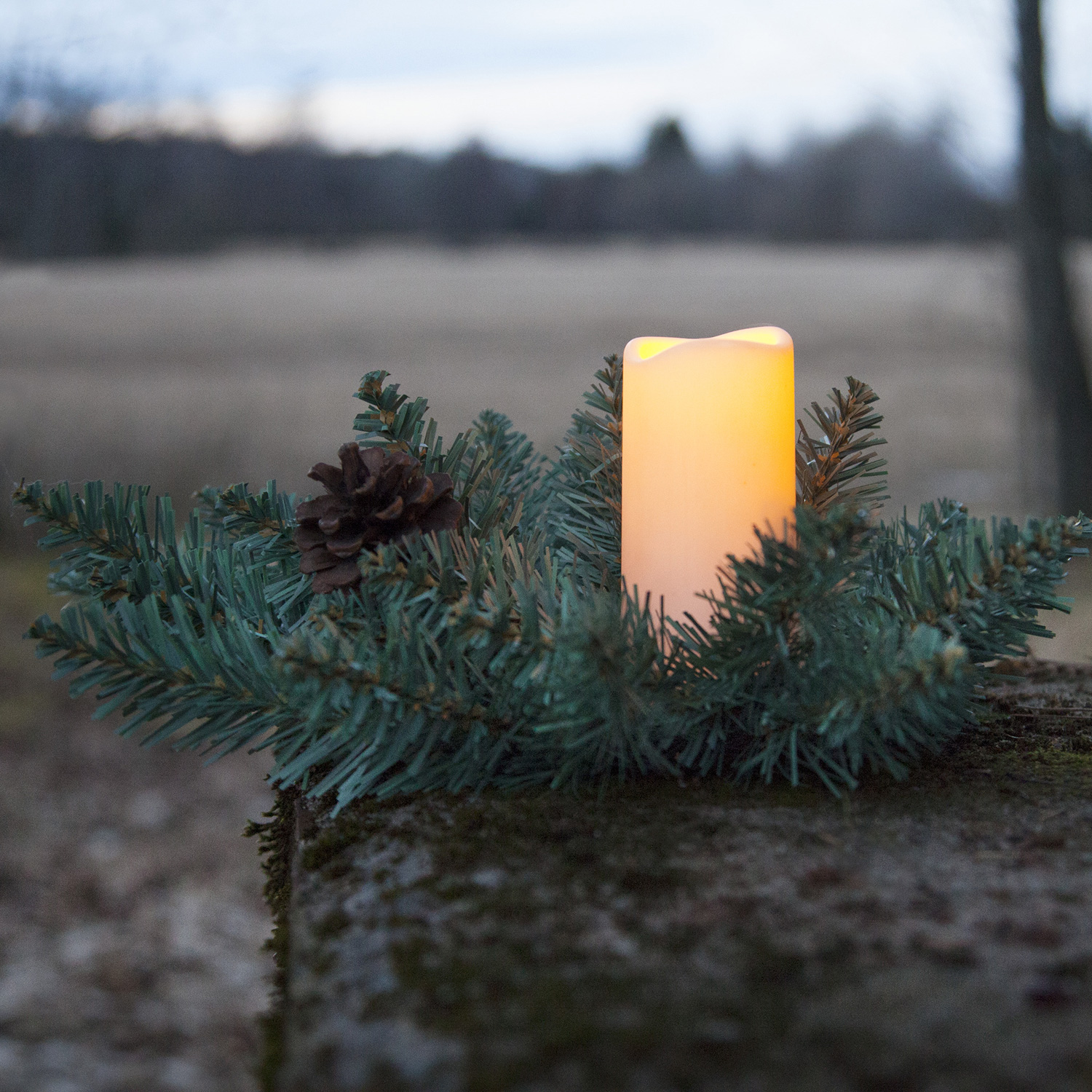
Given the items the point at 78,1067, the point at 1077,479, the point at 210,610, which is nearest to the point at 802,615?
the point at 210,610

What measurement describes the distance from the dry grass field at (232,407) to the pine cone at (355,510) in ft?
1.13

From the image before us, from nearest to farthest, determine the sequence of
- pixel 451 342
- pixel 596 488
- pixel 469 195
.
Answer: pixel 596 488 < pixel 451 342 < pixel 469 195

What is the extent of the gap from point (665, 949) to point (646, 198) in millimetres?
8487

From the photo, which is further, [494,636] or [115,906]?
[115,906]

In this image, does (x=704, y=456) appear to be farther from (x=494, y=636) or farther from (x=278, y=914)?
(x=278, y=914)

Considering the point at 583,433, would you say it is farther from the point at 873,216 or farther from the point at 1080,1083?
the point at 873,216

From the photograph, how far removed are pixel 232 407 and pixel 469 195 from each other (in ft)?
13.5

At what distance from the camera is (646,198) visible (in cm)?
820

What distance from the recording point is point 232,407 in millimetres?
3562

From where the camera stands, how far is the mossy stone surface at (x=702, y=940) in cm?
28

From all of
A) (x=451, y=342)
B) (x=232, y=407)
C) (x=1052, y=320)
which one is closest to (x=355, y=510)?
(x=1052, y=320)

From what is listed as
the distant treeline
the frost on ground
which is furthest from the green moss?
the distant treeline

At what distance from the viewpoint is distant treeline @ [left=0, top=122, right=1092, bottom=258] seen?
234cm

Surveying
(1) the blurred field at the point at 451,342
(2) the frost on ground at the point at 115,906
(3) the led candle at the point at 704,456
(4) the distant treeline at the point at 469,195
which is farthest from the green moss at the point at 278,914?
(4) the distant treeline at the point at 469,195
